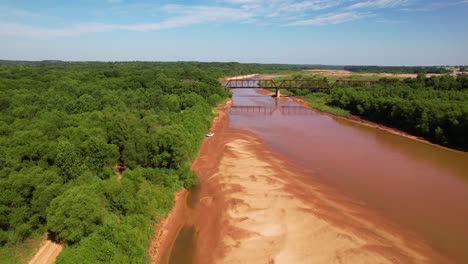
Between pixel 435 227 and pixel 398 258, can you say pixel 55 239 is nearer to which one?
pixel 398 258

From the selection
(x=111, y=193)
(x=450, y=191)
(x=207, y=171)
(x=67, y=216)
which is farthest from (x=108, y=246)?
(x=450, y=191)

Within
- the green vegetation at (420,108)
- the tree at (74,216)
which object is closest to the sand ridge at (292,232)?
the tree at (74,216)

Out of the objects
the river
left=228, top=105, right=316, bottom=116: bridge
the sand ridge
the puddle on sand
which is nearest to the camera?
the sand ridge

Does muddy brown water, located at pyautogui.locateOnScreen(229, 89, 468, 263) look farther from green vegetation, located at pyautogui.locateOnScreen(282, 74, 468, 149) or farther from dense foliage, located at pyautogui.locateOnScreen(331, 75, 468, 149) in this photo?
green vegetation, located at pyautogui.locateOnScreen(282, 74, 468, 149)

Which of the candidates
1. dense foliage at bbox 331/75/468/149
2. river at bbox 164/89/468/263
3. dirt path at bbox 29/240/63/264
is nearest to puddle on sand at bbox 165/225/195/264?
river at bbox 164/89/468/263

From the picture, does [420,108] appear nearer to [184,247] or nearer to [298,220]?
[298,220]

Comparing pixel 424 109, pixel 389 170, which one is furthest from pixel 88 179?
pixel 424 109

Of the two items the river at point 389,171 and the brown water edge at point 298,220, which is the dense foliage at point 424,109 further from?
the brown water edge at point 298,220
